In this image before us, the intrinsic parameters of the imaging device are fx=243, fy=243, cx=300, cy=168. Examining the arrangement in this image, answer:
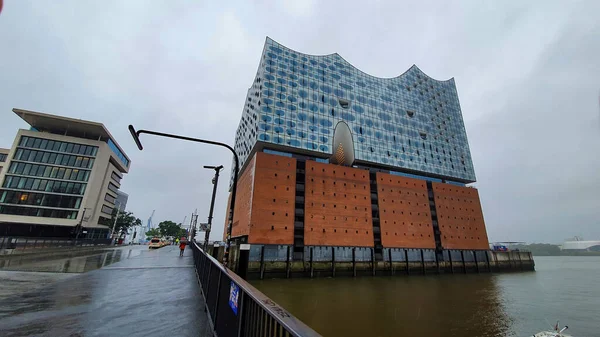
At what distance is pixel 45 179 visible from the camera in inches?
2292

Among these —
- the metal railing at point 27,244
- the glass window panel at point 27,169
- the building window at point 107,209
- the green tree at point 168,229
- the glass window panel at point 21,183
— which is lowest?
the metal railing at point 27,244

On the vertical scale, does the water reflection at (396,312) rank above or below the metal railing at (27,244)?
below

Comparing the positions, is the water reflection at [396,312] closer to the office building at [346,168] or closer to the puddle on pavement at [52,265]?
the puddle on pavement at [52,265]

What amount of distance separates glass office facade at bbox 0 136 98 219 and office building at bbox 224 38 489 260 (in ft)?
136

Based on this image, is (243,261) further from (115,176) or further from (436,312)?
(115,176)

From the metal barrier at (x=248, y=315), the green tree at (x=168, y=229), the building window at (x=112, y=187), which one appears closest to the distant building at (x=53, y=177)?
the building window at (x=112, y=187)

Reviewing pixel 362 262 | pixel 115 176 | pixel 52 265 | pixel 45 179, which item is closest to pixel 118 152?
pixel 115 176

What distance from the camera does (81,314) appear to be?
6.59m

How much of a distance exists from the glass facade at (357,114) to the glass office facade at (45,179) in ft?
138

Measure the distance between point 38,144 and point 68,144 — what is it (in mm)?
5448

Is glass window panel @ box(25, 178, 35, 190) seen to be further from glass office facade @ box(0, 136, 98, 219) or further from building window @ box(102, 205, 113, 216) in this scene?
building window @ box(102, 205, 113, 216)

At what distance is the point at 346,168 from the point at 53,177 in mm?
70214

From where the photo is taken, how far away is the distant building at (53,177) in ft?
181

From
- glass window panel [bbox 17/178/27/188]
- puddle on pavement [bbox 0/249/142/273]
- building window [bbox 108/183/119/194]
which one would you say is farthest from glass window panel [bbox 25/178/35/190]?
puddle on pavement [bbox 0/249/142/273]
